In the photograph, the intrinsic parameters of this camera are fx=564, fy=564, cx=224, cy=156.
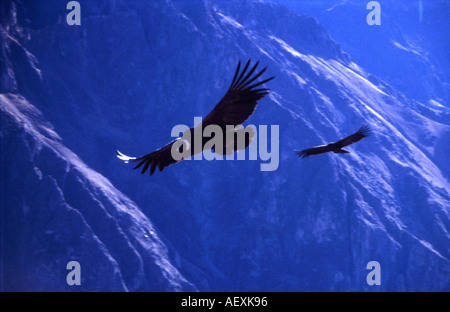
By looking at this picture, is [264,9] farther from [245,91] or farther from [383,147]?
[245,91]

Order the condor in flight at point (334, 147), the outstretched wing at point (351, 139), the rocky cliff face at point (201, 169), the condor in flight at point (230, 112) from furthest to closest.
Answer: the rocky cliff face at point (201, 169) < the outstretched wing at point (351, 139) < the condor in flight at point (334, 147) < the condor in flight at point (230, 112)

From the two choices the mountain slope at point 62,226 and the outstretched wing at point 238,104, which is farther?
the mountain slope at point 62,226

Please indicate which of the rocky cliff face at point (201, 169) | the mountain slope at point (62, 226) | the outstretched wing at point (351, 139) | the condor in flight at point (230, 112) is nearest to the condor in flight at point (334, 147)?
the outstretched wing at point (351, 139)

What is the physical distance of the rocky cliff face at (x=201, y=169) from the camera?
221ft

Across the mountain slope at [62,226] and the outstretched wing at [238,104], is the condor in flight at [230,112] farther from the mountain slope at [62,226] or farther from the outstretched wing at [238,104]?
the mountain slope at [62,226]

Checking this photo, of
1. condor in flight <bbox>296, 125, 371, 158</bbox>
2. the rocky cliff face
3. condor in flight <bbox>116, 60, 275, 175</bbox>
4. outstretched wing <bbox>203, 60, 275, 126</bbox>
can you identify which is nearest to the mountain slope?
the rocky cliff face

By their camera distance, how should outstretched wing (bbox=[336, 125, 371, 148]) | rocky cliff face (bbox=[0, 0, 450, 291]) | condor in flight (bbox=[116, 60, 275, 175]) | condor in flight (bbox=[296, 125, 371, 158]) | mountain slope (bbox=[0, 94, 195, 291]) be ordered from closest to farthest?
1. condor in flight (bbox=[116, 60, 275, 175])
2. condor in flight (bbox=[296, 125, 371, 158])
3. outstretched wing (bbox=[336, 125, 371, 148])
4. mountain slope (bbox=[0, 94, 195, 291])
5. rocky cliff face (bbox=[0, 0, 450, 291])

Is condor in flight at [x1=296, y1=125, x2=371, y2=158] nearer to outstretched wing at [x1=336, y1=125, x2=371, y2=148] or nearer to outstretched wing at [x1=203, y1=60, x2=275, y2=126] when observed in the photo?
outstretched wing at [x1=336, y1=125, x2=371, y2=148]

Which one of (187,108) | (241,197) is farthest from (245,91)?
(187,108)

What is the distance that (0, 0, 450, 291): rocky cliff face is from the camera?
221 ft
